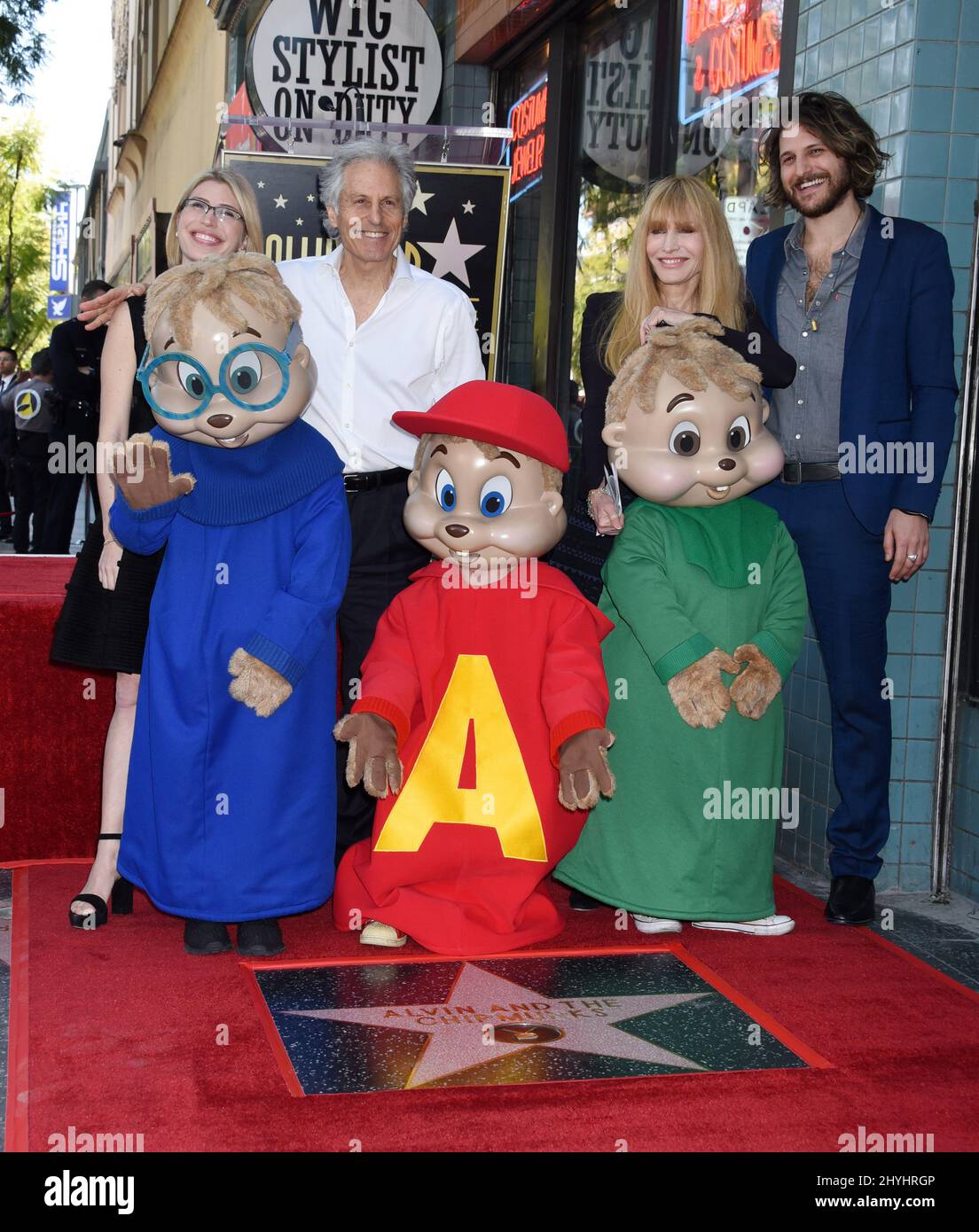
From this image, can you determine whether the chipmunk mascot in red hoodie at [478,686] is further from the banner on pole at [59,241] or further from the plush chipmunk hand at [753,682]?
the banner on pole at [59,241]

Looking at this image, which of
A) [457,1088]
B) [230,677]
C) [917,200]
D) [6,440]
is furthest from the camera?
[6,440]

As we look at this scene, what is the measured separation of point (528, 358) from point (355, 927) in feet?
16.3

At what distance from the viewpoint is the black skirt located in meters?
4.11

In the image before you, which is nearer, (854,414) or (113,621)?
(113,621)

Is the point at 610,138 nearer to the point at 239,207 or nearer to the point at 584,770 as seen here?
the point at 239,207

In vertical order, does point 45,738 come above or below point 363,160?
below

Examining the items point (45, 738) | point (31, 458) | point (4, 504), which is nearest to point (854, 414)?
point (45, 738)

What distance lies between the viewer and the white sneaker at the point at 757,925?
4.22 metres

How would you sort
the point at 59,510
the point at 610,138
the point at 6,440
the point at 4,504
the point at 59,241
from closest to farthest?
1. the point at 610,138
2. the point at 59,510
3. the point at 6,440
4. the point at 4,504
5. the point at 59,241

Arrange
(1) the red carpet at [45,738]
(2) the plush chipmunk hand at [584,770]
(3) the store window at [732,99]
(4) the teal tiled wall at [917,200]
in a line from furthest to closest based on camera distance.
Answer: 1. (3) the store window at [732,99]
2. (1) the red carpet at [45,738]
3. (4) the teal tiled wall at [917,200]
4. (2) the plush chipmunk hand at [584,770]

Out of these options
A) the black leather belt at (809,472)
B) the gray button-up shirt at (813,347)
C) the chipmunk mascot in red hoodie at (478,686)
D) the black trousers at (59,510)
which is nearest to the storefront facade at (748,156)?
the gray button-up shirt at (813,347)

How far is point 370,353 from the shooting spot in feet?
14.3

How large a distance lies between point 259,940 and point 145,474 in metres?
1.27

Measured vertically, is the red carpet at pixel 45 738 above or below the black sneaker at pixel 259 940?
above
